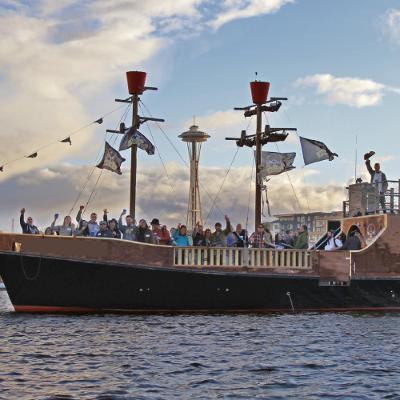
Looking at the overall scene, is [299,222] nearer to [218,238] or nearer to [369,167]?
[369,167]

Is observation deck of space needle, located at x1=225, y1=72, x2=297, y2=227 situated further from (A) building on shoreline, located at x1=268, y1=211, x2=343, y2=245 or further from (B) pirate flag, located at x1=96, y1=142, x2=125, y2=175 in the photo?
(A) building on shoreline, located at x1=268, y1=211, x2=343, y2=245

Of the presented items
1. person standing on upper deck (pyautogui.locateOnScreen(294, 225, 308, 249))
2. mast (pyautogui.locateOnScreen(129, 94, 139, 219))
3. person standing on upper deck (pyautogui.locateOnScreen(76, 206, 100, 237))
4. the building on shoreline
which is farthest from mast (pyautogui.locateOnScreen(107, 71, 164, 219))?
the building on shoreline

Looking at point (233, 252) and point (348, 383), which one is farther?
point (233, 252)

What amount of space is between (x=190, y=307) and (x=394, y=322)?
218 inches

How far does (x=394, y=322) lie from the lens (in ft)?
71.4

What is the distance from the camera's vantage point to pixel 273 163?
29500 mm

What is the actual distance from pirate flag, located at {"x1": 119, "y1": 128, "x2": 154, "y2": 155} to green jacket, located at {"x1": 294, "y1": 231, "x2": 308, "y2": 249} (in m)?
5.75

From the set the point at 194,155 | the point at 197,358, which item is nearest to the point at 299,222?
the point at 194,155

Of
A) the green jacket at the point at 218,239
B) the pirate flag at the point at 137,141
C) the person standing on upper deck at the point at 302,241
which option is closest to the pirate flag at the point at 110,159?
the pirate flag at the point at 137,141

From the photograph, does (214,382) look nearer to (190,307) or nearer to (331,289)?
(190,307)

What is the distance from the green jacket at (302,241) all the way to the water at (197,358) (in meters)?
4.00

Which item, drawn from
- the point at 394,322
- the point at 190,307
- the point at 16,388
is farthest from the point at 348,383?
the point at 190,307

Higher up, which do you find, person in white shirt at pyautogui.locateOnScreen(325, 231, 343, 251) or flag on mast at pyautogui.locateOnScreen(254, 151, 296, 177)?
flag on mast at pyautogui.locateOnScreen(254, 151, 296, 177)

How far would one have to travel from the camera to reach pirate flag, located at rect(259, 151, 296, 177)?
96.6 ft
